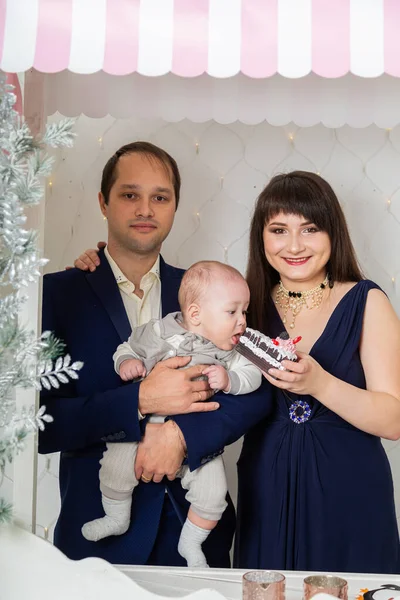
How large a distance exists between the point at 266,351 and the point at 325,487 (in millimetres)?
416

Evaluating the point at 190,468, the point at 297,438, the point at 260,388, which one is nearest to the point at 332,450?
the point at 297,438

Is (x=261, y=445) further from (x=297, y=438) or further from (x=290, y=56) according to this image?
(x=290, y=56)

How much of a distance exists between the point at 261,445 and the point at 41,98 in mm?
958

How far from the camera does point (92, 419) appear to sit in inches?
64.0

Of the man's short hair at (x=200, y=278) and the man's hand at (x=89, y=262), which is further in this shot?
the man's hand at (x=89, y=262)

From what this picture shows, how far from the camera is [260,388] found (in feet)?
5.63

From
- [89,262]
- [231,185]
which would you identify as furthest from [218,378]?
[231,185]

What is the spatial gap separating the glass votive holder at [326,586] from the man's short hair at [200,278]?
31.4 inches

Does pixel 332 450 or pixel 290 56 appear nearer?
pixel 290 56

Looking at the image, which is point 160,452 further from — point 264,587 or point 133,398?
point 264,587

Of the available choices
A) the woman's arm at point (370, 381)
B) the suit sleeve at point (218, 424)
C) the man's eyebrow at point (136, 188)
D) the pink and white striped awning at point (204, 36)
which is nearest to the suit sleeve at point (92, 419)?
the suit sleeve at point (218, 424)

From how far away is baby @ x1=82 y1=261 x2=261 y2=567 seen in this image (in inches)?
64.5

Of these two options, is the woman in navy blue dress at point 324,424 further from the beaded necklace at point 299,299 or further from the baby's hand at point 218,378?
the baby's hand at point 218,378

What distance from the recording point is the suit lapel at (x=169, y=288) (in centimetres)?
196
